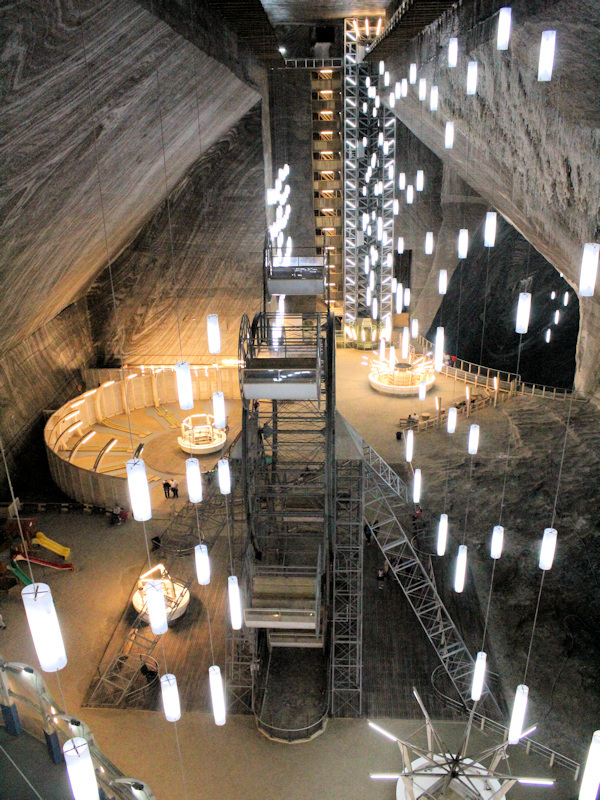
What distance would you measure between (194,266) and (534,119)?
1352 cm

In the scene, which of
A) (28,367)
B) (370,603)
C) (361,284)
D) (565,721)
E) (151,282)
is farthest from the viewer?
(361,284)

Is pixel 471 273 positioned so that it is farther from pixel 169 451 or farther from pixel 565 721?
pixel 565 721

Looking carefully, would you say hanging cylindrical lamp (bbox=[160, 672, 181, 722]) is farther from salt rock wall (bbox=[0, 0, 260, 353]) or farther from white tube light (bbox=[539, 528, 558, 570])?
salt rock wall (bbox=[0, 0, 260, 353])

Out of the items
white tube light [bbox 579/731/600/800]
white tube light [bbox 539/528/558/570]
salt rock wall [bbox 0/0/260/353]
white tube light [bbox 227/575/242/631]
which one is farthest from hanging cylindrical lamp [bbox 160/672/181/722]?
salt rock wall [bbox 0/0/260/353]

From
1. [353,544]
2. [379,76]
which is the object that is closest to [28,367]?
[353,544]

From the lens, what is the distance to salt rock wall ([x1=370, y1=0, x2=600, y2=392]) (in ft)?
29.5

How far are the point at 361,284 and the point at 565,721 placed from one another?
60.2 feet

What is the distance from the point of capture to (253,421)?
1266cm

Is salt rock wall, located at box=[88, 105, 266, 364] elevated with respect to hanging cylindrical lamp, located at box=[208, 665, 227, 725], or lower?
elevated

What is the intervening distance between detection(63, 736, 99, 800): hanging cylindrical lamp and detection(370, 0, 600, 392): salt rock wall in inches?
362

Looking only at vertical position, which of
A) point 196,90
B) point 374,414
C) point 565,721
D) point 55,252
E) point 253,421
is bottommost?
point 565,721

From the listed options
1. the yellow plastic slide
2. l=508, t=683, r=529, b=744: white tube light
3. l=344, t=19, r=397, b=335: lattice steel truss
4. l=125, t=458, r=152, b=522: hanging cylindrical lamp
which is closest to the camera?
l=125, t=458, r=152, b=522: hanging cylindrical lamp

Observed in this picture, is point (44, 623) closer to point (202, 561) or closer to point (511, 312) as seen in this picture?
point (202, 561)

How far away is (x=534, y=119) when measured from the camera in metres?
11.2
